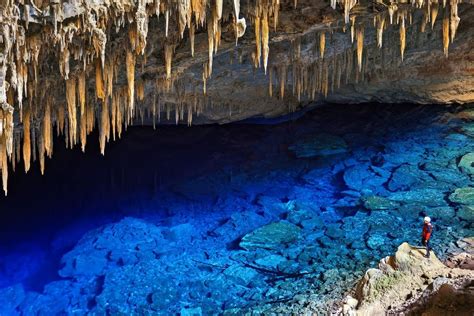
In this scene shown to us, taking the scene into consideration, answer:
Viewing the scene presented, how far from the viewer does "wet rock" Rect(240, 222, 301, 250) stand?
710 cm

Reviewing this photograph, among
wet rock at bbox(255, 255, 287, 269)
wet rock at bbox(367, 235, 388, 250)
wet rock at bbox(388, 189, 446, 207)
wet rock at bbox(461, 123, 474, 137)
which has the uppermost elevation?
wet rock at bbox(461, 123, 474, 137)

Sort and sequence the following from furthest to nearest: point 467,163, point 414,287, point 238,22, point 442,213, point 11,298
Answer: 1. point 467,163
2. point 442,213
3. point 11,298
4. point 414,287
5. point 238,22

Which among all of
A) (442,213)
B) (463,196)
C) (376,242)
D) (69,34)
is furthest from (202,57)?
(463,196)

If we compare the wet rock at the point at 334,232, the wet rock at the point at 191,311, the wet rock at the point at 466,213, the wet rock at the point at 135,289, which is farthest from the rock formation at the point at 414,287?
the wet rock at the point at 135,289

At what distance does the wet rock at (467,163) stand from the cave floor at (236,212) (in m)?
0.02

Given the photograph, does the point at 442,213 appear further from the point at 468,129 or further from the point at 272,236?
the point at 468,129

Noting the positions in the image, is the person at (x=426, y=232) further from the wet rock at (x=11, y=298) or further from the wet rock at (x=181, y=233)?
the wet rock at (x=11, y=298)

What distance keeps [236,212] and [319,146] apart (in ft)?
11.3

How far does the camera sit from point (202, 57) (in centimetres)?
646

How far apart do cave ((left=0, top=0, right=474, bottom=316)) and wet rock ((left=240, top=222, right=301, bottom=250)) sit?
0.04 meters

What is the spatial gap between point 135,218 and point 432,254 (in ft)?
16.7

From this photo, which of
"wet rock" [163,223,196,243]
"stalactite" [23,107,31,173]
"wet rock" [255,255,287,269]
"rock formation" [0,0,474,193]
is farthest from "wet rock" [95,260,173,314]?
"stalactite" [23,107,31,173]

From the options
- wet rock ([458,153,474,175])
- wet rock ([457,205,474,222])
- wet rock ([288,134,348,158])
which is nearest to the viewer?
wet rock ([457,205,474,222])

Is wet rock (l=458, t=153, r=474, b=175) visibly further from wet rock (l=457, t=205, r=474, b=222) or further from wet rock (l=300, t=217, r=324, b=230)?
wet rock (l=300, t=217, r=324, b=230)
